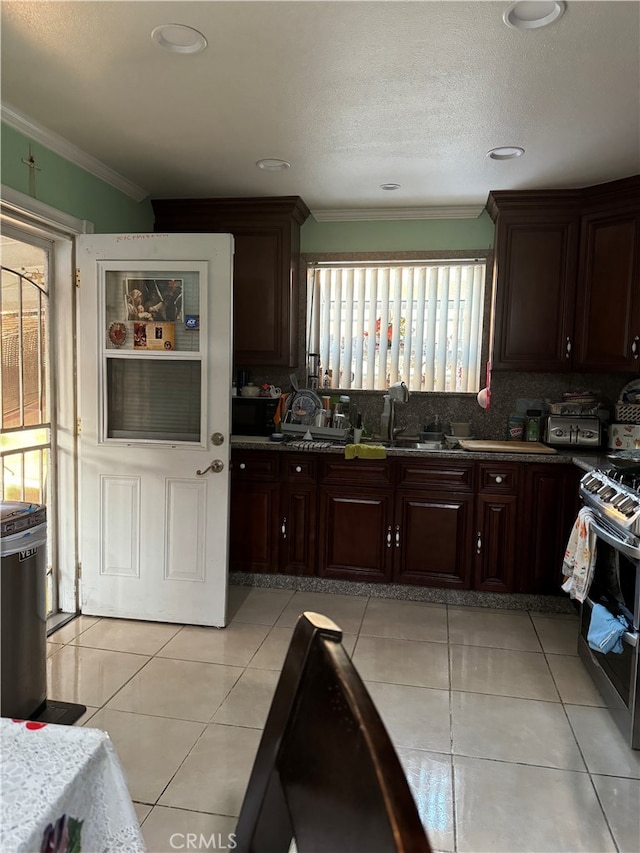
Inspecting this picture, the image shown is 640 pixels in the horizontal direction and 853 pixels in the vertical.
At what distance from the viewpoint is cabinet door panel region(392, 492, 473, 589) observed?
3551 mm

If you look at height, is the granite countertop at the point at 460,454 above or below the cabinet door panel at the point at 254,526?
above

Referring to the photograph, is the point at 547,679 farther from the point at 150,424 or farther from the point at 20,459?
the point at 20,459

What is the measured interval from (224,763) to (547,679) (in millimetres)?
1552

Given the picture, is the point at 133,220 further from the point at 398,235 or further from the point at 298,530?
the point at 298,530

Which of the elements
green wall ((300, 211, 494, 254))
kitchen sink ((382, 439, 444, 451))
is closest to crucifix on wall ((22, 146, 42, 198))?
green wall ((300, 211, 494, 254))

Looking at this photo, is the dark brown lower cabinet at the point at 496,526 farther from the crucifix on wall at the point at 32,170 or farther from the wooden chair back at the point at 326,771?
the wooden chair back at the point at 326,771

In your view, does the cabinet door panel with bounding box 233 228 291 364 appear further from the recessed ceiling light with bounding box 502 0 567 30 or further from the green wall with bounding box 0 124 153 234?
the recessed ceiling light with bounding box 502 0 567 30

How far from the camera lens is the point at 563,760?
2.14 meters

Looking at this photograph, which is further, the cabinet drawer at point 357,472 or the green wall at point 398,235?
the green wall at point 398,235

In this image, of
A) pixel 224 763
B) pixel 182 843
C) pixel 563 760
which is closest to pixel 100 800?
pixel 182 843

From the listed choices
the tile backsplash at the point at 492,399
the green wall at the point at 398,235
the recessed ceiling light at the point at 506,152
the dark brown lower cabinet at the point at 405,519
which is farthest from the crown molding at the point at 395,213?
the dark brown lower cabinet at the point at 405,519

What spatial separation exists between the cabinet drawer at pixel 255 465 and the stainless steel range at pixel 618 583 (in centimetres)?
185

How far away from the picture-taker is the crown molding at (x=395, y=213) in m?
3.99

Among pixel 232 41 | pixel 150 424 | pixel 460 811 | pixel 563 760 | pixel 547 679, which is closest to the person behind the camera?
pixel 460 811
